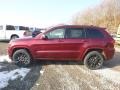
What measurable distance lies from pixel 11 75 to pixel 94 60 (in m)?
3.56

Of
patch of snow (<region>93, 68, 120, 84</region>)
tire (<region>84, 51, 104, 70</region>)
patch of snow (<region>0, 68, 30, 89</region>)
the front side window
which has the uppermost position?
the front side window

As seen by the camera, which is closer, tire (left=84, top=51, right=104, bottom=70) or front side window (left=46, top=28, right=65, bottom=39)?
tire (left=84, top=51, right=104, bottom=70)

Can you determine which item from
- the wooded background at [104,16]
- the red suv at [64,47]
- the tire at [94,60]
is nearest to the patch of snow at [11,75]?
the red suv at [64,47]

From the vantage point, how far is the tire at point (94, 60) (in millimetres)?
11016

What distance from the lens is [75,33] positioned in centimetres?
1133

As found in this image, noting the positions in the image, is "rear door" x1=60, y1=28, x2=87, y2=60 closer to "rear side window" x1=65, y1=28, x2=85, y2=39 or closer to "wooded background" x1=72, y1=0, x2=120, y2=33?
"rear side window" x1=65, y1=28, x2=85, y2=39

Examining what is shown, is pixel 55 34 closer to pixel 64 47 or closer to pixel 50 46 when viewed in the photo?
pixel 50 46

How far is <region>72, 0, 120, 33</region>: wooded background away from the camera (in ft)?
185

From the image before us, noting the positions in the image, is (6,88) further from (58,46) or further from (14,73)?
(58,46)

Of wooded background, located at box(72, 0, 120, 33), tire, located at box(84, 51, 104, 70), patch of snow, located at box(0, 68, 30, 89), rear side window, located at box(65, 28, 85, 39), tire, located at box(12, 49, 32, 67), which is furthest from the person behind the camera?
wooded background, located at box(72, 0, 120, 33)

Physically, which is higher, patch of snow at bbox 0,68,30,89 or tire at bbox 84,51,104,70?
tire at bbox 84,51,104,70

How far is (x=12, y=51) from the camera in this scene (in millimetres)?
11336

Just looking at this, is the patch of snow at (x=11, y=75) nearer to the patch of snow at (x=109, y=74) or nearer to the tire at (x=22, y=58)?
the tire at (x=22, y=58)

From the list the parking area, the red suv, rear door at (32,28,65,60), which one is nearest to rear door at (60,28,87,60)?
the red suv
